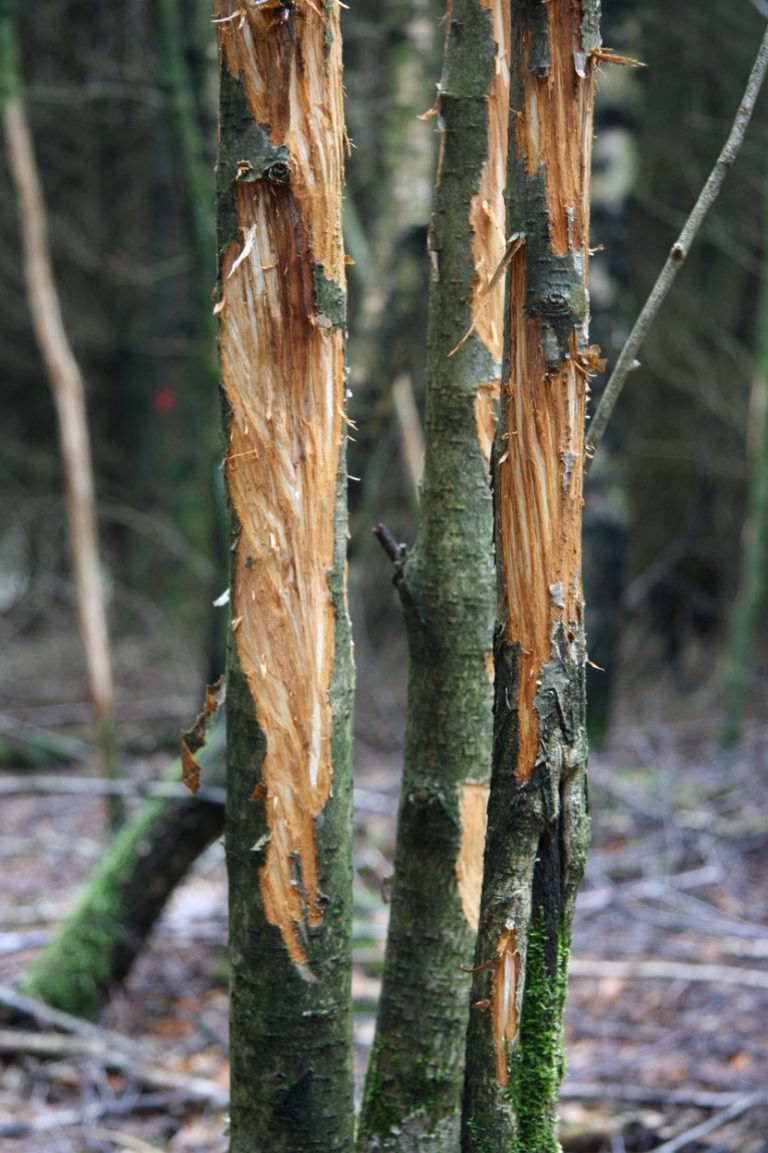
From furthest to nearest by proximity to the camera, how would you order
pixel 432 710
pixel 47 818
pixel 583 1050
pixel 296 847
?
pixel 47 818 → pixel 583 1050 → pixel 432 710 → pixel 296 847

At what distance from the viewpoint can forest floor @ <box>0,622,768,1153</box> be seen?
9.57 ft

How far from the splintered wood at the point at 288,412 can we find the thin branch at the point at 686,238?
0.42 meters

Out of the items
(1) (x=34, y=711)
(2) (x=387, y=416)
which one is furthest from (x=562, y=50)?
(1) (x=34, y=711)

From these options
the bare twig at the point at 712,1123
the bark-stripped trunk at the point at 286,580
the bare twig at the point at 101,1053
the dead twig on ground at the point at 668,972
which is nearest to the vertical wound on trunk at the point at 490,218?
the bark-stripped trunk at the point at 286,580

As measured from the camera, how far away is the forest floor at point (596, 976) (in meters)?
2.92

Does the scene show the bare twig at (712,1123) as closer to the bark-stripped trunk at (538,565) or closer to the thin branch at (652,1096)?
the thin branch at (652,1096)

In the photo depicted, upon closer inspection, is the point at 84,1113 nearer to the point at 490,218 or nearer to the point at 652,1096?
the point at 652,1096

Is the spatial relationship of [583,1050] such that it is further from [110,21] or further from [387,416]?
[110,21]

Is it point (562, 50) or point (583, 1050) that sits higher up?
point (562, 50)

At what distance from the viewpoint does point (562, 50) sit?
1.54 m

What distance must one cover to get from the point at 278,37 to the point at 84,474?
11.2 feet

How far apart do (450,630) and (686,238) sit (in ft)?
2.56

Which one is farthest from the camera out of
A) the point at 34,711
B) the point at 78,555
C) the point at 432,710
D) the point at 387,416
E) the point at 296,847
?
the point at 34,711

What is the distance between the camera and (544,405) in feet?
5.14
